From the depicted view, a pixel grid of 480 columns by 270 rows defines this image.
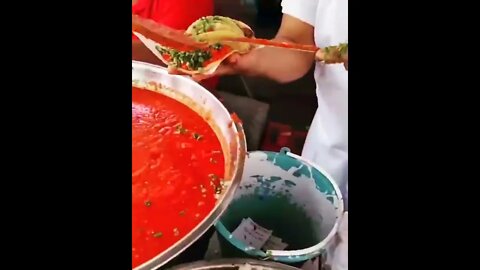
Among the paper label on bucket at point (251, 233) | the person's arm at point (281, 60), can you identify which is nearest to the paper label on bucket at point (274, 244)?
the paper label on bucket at point (251, 233)

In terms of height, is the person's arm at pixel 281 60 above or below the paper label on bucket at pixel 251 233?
above

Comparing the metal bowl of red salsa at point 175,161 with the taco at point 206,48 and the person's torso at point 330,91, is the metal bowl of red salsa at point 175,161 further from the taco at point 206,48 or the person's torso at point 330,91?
the person's torso at point 330,91

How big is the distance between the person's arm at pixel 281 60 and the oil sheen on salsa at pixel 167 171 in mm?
131

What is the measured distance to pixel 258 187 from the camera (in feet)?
4.51

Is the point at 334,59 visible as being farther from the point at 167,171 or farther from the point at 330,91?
the point at 167,171

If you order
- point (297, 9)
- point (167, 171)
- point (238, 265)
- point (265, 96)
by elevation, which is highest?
point (297, 9)

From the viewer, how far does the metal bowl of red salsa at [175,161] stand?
1255 mm

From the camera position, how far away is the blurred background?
4.35 feet

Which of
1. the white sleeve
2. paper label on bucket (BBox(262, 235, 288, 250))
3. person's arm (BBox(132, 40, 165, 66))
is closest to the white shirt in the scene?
the white sleeve

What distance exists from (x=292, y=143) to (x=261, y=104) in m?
0.10

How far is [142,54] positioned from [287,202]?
0.41 meters

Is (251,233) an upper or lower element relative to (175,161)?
lower

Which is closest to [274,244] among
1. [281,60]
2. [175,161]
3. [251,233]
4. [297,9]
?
[251,233]

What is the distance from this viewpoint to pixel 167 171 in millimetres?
1291
